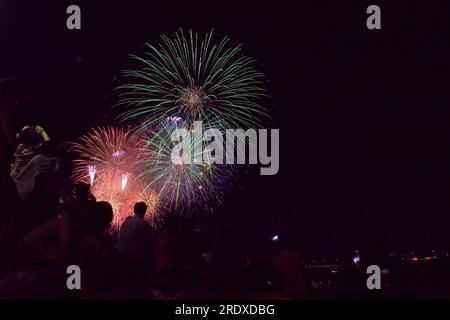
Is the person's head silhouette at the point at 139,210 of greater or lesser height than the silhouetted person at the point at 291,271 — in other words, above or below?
above

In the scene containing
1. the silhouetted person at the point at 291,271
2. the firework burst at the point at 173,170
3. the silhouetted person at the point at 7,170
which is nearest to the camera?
the silhouetted person at the point at 7,170

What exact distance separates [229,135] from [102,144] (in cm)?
466

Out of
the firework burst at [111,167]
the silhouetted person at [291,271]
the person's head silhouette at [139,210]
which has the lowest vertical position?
the silhouetted person at [291,271]

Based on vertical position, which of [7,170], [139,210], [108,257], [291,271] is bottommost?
[291,271]

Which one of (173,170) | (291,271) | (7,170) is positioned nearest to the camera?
(7,170)

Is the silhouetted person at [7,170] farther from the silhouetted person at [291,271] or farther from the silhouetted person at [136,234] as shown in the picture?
the silhouetted person at [291,271]

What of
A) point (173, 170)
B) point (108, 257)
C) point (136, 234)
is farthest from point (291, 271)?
point (173, 170)

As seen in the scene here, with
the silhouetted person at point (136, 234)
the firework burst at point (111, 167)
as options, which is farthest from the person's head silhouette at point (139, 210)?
the firework burst at point (111, 167)

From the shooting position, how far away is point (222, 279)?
23.1 feet

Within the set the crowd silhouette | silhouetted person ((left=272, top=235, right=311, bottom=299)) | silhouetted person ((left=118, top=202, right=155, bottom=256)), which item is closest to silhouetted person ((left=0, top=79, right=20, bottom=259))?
the crowd silhouette

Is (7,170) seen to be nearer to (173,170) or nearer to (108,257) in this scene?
(108,257)

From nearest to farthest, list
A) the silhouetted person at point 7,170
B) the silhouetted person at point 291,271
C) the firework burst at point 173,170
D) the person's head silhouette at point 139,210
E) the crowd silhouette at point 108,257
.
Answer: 1. the crowd silhouette at point 108,257
2. the silhouetted person at point 7,170
3. the silhouetted person at point 291,271
4. the person's head silhouette at point 139,210
5. the firework burst at point 173,170
